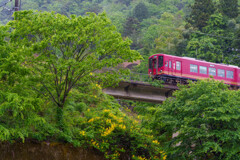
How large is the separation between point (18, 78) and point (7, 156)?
15.5ft

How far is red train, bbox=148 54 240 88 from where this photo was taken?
35.8 meters

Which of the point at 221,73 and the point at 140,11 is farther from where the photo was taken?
the point at 140,11

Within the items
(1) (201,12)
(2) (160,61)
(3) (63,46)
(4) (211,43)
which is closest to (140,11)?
(1) (201,12)

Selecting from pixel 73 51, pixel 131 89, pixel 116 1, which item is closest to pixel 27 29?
pixel 73 51

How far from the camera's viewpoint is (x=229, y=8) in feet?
205

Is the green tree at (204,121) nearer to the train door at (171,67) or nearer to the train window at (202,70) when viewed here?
the train door at (171,67)

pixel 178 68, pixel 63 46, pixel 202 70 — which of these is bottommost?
pixel 202 70

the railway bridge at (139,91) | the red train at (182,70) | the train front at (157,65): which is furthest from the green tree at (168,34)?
Result: the railway bridge at (139,91)

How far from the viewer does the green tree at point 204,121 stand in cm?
1891

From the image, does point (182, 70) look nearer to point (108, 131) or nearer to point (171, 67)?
point (171, 67)

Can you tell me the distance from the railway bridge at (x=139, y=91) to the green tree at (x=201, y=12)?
3218 centimetres

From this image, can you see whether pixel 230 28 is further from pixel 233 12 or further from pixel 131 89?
pixel 131 89

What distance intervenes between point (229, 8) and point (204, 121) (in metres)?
47.7

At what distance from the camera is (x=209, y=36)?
59344 mm
